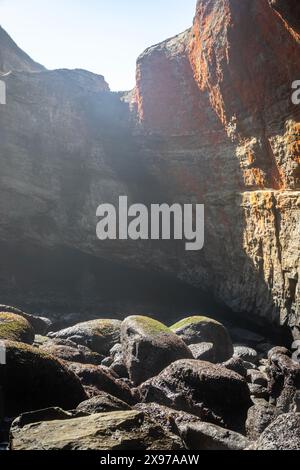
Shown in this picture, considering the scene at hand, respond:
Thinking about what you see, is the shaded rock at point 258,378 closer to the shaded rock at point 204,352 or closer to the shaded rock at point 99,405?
the shaded rock at point 204,352

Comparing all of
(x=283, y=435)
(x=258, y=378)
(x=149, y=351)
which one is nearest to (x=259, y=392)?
(x=258, y=378)

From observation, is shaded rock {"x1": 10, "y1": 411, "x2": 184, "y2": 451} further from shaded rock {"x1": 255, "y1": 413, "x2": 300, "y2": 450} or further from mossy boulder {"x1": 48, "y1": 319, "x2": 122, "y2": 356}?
mossy boulder {"x1": 48, "y1": 319, "x2": 122, "y2": 356}

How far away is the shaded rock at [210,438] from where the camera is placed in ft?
26.5

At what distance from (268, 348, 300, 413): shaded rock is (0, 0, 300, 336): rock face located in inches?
289

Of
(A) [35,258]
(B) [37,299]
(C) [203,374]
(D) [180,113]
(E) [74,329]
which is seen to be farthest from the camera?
(A) [35,258]

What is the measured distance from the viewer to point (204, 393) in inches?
416

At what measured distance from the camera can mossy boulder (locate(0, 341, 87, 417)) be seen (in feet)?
30.2

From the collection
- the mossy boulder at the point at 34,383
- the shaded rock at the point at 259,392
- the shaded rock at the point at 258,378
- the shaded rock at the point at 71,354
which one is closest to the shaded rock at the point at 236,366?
the shaded rock at the point at 258,378

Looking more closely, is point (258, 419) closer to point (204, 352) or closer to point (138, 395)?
point (138, 395)

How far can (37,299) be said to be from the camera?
30266mm

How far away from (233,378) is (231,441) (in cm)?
277

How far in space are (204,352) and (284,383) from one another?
3401 mm
